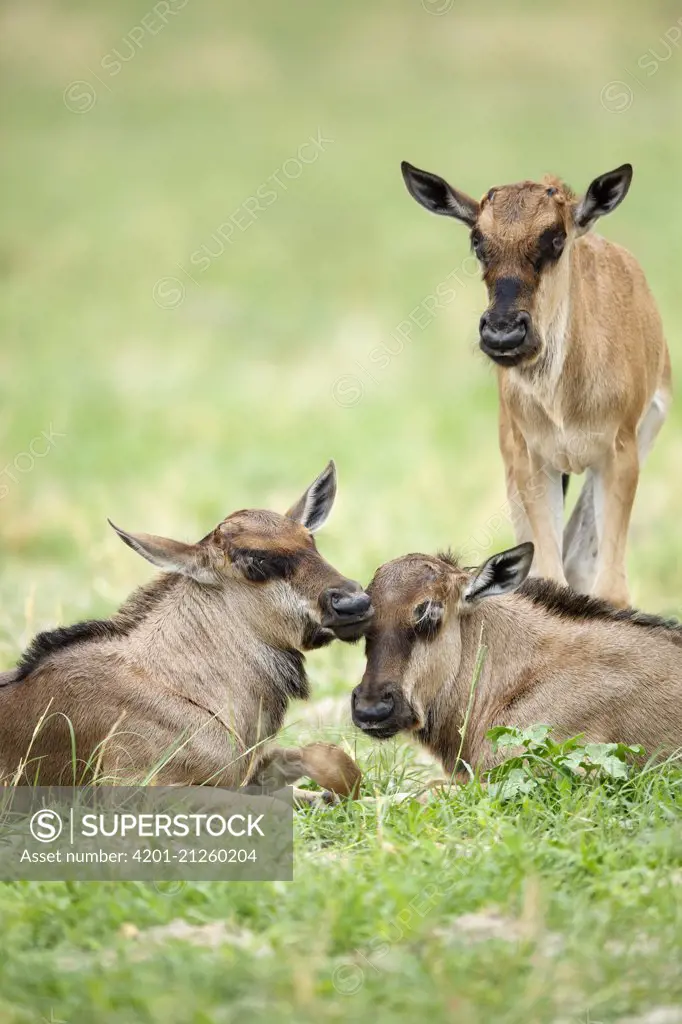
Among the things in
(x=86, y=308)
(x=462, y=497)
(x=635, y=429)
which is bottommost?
(x=635, y=429)

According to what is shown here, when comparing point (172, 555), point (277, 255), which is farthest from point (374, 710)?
point (277, 255)

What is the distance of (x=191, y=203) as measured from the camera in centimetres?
3762

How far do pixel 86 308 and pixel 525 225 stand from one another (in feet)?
79.0

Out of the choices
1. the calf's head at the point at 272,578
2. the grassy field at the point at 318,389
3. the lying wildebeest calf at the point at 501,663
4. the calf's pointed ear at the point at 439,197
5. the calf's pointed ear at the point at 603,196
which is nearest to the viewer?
the grassy field at the point at 318,389

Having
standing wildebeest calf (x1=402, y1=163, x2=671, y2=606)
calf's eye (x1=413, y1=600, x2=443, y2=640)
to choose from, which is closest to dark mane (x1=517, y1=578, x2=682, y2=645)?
calf's eye (x1=413, y1=600, x2=443, y2=640)

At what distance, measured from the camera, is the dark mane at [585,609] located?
9.52 metres

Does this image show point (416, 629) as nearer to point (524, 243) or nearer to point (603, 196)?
point (524, 243)

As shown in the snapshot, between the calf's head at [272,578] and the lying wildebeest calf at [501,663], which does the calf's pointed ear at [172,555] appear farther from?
the lying wildebeest calf at [501,663]

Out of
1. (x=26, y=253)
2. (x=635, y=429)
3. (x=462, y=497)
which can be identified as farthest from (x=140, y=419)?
(x=635, y=429)

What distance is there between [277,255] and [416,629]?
26890mm

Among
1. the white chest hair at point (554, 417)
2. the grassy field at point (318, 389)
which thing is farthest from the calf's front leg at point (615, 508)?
the grassy field at point (318, 389)

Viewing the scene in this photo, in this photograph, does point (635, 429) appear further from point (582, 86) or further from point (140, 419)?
point (582, 86)

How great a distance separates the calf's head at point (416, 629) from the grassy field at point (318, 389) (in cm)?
58

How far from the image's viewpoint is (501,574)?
30.3 ft
